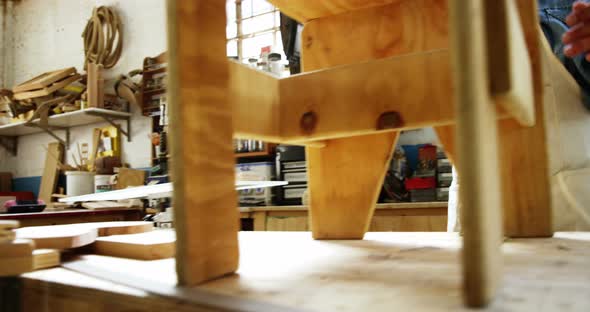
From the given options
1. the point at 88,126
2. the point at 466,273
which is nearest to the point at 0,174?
the point at 88,126

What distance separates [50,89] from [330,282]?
4.38m

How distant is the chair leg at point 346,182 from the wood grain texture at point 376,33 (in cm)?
18

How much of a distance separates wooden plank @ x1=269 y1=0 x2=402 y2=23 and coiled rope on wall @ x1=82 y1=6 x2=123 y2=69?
156 inches

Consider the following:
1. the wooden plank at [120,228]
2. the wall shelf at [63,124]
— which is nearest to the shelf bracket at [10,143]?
the wall shelf at [63,124]

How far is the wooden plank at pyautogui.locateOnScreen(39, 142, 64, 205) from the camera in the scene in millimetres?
4527

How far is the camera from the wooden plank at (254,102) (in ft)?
2.04

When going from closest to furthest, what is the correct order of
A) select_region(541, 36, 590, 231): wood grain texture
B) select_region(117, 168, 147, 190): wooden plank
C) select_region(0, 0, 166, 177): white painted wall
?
select_region(541, 36, 590, 231): wood grain texture < select_region(117, 168, 147, 190): wooden plank < select_region(0, 0, 166, 177): white painted wall

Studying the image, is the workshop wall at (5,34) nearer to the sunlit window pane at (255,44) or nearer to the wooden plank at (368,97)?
the sunlit window pane at (255,44)

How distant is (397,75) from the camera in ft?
2.17

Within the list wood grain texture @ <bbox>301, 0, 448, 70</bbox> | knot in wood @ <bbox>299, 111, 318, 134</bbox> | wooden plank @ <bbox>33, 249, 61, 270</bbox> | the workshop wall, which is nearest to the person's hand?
wood grain texture @ <bbox>301, 0, 448, 70</bbox>

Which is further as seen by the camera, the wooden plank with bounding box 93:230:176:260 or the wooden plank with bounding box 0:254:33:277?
the wooden plank with bounding box 93:230:176:260

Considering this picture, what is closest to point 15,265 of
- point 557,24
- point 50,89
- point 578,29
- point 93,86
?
point 578,29

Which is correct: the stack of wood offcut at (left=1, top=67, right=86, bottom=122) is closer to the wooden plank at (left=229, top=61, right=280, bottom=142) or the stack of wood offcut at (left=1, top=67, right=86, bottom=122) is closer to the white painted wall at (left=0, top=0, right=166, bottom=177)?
the white painted wall at (left=0, top=0, right=166, bottom=177)

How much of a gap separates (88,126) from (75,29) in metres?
1.17
